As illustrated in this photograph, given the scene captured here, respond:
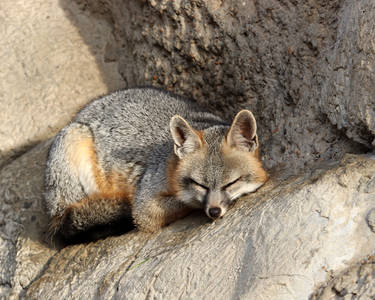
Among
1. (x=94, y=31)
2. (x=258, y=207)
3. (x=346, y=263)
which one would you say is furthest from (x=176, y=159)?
(x=94, y=31)

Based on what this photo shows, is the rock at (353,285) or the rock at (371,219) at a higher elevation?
the rock at (371,219)

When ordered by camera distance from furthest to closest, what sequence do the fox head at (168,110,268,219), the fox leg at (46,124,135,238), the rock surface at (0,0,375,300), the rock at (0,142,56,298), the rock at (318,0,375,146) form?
the rock at (0,142,56,298) < the fox leg at (46,124,135,238) < the fox head at (168,110,268,219) < the rock at (318,0,375,146) < the rock surface at (0,0,375,300)

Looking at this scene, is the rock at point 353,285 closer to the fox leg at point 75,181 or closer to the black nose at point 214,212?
the black nose at point 214,212

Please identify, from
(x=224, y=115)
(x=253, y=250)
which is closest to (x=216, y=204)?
(x=253, y=250)

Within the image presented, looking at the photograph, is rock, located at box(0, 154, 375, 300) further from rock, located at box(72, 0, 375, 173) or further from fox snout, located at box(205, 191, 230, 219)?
rock, located at box(72, 0, 375, 173)

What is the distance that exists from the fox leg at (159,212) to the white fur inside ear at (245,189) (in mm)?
417

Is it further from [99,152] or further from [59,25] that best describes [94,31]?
[99,152]

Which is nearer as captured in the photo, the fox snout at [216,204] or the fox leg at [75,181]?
the fox snout at [216,204]

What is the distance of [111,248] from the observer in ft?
12.7

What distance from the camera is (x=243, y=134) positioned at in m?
3.60

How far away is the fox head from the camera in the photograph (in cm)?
348

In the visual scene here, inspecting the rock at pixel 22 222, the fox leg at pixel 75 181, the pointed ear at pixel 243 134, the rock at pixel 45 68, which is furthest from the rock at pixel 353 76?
the rock at pixel 45 68

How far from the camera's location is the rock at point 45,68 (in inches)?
224

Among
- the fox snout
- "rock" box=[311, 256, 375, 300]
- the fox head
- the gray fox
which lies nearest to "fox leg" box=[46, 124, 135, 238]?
the gray fox
